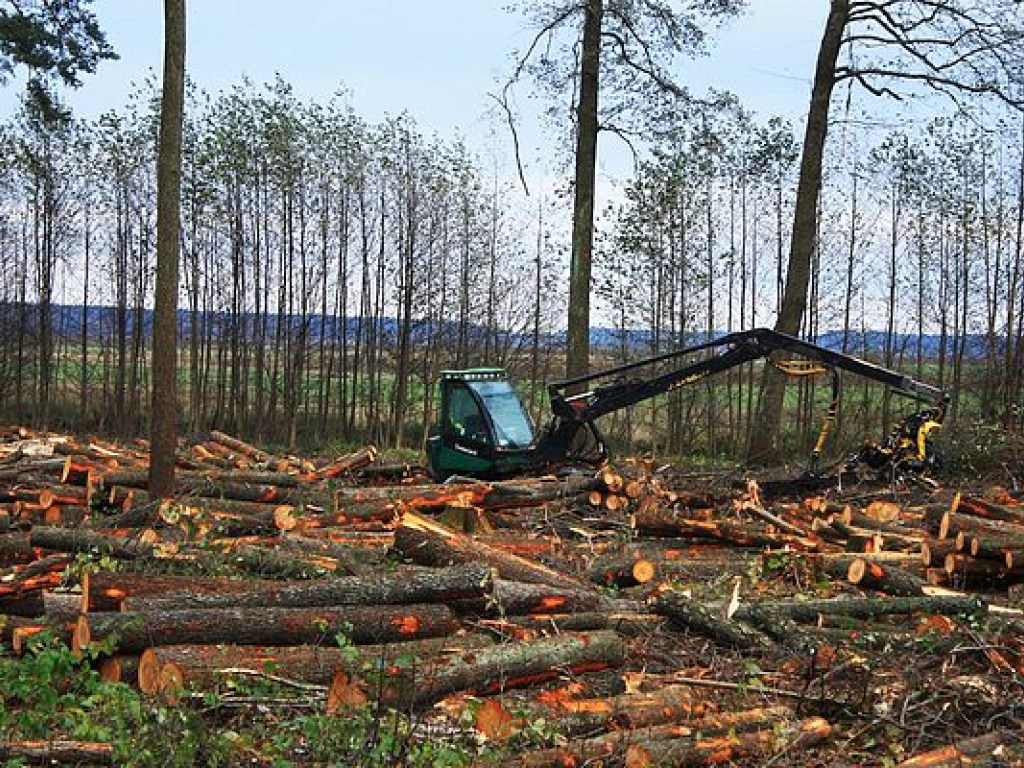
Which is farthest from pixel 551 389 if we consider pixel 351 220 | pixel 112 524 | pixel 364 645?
pixel 351 220

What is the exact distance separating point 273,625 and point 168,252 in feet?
21.9

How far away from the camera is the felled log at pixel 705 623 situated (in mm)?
7480

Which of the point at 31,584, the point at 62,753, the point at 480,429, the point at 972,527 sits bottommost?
the point at 62,753

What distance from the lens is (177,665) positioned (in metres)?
6.22

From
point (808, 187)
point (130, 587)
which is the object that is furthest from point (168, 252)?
point (808, 187)

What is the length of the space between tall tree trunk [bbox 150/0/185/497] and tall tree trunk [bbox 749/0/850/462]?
416 inches

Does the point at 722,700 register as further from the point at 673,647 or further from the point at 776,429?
the point at 776,429

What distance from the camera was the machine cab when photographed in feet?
49.6

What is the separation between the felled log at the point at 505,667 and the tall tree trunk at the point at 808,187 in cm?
1316

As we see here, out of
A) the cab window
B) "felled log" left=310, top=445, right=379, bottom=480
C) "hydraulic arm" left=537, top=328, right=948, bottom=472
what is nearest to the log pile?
"hydraulic arm" left=537, top=328, right=948, bottom=472

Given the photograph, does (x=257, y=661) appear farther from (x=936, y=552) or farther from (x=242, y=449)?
(x=242, y=449)

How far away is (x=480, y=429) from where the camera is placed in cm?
1530

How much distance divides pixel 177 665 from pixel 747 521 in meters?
7.34

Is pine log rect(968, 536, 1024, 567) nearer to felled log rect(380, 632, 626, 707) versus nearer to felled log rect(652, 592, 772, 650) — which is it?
felled log rect(652, 592, 772, 650)
